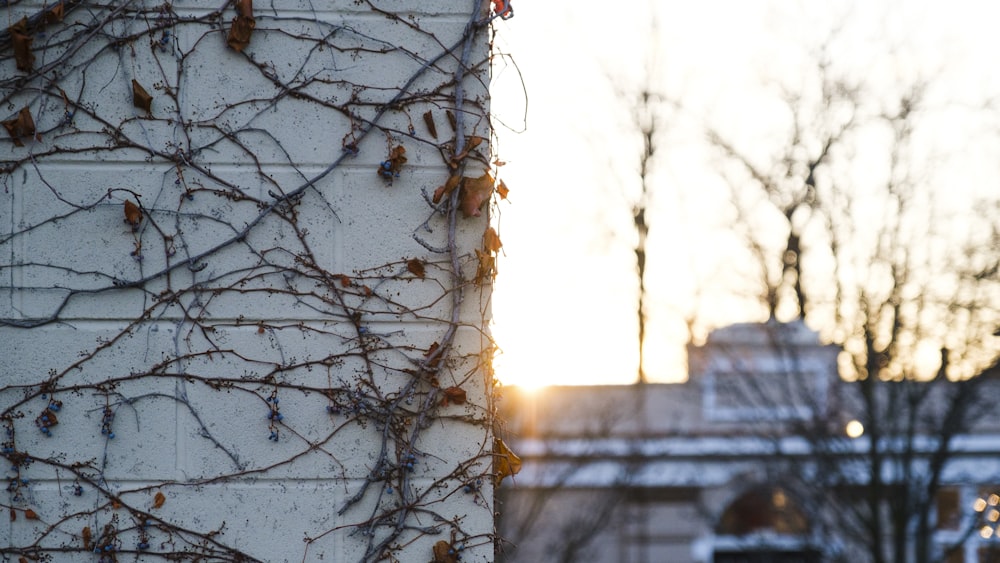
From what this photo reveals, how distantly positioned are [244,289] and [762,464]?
912 centimetres

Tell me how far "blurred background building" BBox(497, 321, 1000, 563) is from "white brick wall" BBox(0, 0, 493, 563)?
3.01m

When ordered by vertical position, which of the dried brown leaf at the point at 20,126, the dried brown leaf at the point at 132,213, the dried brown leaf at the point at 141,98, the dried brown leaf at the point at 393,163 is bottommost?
the dried brown leaf at the point at 132,213

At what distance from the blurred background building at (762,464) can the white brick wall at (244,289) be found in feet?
9.87

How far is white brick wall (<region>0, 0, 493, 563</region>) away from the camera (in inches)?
96.7

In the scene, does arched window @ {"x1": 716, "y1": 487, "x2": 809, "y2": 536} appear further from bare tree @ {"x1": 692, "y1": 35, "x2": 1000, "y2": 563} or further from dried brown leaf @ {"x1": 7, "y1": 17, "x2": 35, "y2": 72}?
dried brown leaf @ {"x1": 7, "y1": 17, "x2": 35, "y2": 72}

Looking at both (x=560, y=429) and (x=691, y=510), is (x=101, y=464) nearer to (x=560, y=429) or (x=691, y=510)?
(x=560, y=429)

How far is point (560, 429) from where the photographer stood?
1216 centimetres

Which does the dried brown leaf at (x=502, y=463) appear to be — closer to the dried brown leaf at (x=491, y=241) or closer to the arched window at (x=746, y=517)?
the dried brown leaf at (x=491, y=241)

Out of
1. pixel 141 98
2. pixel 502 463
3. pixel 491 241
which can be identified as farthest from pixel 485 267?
pixel 141 98

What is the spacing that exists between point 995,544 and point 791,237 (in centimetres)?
295

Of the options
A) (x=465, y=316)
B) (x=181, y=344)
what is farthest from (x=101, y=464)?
(x=465, y=316)

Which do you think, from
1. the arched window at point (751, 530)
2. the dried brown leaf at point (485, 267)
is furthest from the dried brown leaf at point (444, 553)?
the arched window at point (751, 530)

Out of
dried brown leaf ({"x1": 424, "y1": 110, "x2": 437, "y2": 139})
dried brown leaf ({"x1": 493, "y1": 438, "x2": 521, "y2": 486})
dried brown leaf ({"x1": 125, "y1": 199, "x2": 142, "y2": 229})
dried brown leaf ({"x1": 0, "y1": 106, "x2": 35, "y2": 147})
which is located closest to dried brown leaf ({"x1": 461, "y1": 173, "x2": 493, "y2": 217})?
dried brown leaf ({"x1": 424, "y1": 110, "x2": 437, "y2": 139})

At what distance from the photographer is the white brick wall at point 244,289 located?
2457mm
